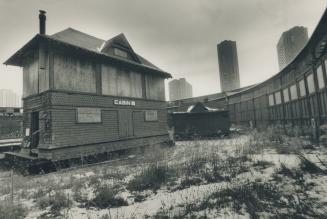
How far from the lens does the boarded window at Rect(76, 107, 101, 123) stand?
34.8 ft

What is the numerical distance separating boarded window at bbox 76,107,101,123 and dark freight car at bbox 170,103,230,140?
9871mm

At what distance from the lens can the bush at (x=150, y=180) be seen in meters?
5.28

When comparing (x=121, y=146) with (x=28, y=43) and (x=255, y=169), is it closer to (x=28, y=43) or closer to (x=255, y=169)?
(x=28, y=43)

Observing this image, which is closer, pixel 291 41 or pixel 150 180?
pixel 150 180

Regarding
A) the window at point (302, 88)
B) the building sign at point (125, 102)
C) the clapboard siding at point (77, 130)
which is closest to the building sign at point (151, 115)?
the building sign at point (125, 102)

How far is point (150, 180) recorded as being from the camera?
218 inches

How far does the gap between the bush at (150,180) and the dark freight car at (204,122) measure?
13436mm

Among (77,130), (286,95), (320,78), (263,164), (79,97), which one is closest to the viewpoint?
(263,164)

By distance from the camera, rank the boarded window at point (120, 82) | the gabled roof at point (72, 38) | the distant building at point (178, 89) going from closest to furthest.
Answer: the gabled roof at point (72, 38), the boarded window at point (120, 82), the distant building at point (178, 89)

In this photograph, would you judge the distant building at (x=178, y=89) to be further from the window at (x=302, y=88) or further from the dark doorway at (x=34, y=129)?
the dark doorway at (x=34, y=129)

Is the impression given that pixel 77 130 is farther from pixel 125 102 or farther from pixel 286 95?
pixel 286 95

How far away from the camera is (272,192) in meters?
4.07

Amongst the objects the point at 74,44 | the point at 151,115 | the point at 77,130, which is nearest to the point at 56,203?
the point at 77,130

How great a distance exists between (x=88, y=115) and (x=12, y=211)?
24.0ft
